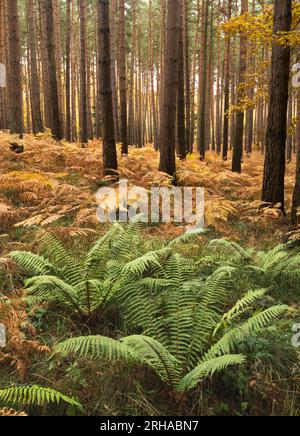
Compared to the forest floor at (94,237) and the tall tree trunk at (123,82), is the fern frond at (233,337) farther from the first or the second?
the tall tree trunk at (123,82)

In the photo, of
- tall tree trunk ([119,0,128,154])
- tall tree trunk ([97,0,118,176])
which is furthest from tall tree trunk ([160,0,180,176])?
tall tree trunk ([119,0,128,154])

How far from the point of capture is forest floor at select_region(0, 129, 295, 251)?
20.9 feet

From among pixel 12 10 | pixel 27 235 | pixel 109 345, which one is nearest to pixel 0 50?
pixel 12 10

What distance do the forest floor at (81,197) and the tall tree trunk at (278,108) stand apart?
0.52m

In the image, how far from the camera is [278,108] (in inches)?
293

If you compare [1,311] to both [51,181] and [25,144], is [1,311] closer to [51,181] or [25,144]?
[51,181]

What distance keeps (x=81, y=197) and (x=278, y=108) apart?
3.80 meters

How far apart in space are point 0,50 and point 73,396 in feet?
37.1

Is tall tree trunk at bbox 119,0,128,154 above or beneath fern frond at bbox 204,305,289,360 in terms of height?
above

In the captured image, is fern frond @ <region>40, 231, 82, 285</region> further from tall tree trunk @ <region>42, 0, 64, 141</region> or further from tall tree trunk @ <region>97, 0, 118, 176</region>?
tall tree trunk @ <region>42, 0, 64, 141</region>

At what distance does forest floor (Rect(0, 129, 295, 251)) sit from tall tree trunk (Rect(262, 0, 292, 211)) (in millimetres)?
522

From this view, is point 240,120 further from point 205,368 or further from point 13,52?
point 205,368

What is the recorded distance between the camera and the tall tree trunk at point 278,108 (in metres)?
7.28

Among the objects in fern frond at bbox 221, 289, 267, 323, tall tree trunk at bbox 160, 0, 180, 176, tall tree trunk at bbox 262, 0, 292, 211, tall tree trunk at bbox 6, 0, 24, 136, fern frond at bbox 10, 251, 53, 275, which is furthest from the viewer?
tall tree trunk at bbox 6, 0, 24, 136
